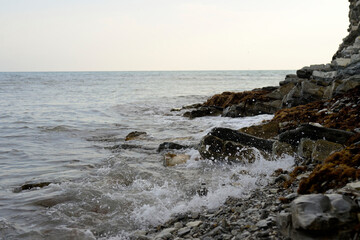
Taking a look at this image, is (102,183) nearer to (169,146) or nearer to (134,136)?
(169,146)

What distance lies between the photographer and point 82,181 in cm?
686

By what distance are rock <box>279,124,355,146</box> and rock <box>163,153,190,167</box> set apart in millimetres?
2322

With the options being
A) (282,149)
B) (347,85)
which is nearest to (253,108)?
(347,85)

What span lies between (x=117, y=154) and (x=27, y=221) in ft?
13.8

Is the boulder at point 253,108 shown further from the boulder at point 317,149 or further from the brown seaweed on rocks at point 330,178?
the brown seaweed on rocks at point 330,178

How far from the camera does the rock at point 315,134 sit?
6.43 metres

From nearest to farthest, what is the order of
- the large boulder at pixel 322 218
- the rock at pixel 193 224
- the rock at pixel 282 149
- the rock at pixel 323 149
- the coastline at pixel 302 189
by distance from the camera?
the large boulder at pixel 322 218 → the coastline at pixel 302 189 → the rock at pixel 193 224 → the rock at pixel 323 149 → the rock at pixel 282 149

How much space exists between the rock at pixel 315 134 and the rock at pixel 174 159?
2.32 metres

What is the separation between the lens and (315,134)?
683 cm

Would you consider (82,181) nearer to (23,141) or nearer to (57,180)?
(57,180)

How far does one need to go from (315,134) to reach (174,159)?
3.27 m

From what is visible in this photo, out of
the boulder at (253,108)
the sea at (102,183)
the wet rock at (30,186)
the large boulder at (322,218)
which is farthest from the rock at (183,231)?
the boulder at (253,108)

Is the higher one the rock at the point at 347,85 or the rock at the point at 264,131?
the rock at the point at 347,85

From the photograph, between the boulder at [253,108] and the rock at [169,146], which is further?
the boulder at [253,108]
